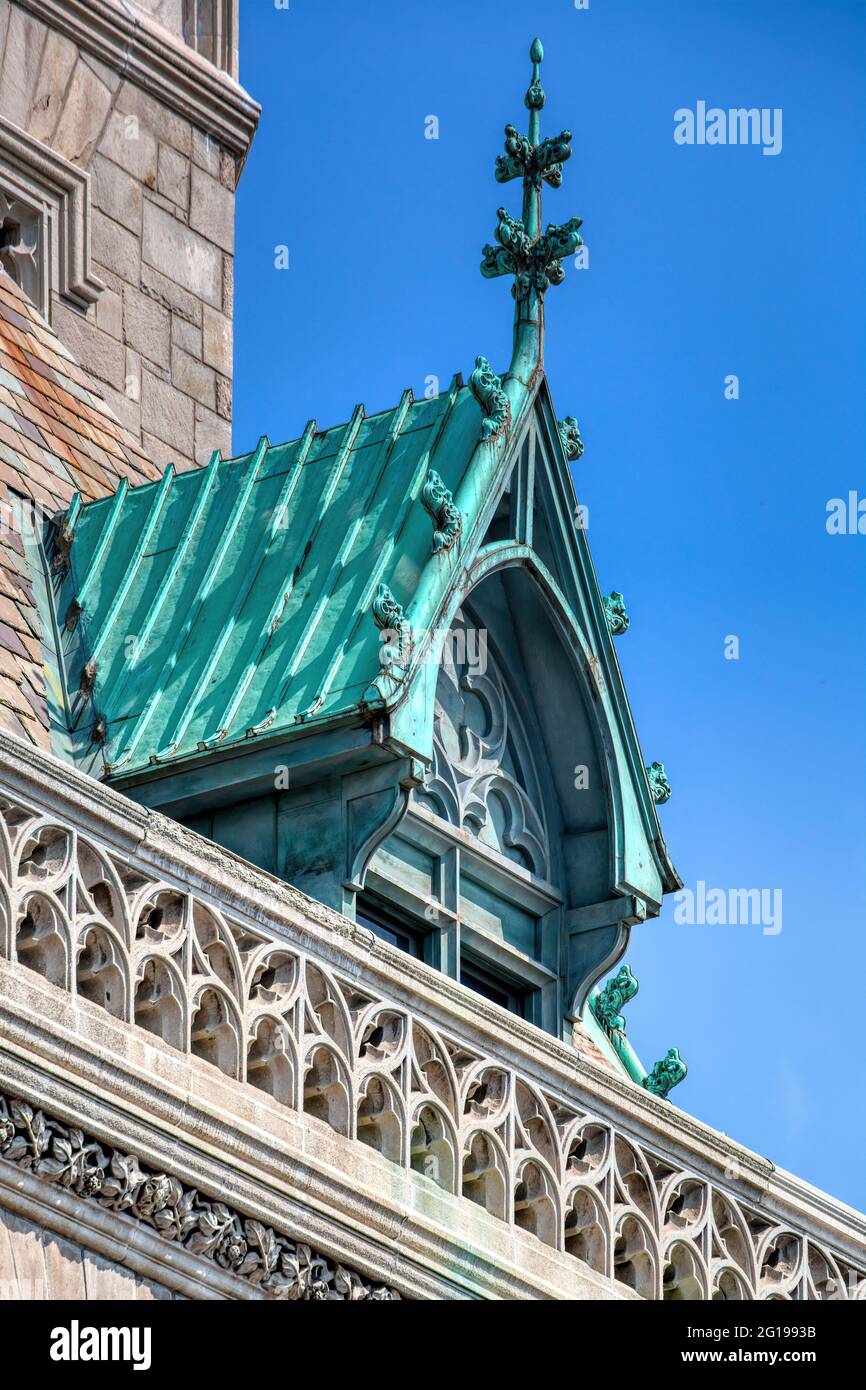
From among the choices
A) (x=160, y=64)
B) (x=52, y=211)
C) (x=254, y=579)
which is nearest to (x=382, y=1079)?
(x=254, y=579)

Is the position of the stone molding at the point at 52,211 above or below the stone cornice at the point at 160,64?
below

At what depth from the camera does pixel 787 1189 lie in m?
15.9

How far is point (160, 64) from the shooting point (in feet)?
73.3

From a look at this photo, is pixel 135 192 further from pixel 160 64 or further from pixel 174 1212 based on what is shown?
pixel 174 1212

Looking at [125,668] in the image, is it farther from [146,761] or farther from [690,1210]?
[690,1210]

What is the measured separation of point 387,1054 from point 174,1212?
1.53m

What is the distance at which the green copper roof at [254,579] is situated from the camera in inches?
626

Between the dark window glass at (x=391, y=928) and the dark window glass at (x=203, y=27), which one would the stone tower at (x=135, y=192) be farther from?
the dark window glass at (x=391, y=928)

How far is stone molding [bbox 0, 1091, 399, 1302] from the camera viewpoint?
40.8 feet

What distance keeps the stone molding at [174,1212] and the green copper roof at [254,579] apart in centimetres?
279

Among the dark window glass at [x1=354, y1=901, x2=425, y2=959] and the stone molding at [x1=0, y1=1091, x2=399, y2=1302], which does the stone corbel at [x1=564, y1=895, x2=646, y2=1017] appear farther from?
the stone molding at [x1=0, y1=1091, x2=399, y2=1302]

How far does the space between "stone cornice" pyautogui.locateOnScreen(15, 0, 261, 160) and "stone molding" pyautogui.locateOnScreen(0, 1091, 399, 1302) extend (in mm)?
10063

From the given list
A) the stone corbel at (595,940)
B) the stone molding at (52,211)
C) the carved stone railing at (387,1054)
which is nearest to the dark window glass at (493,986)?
the stone corbel at (595,940)
